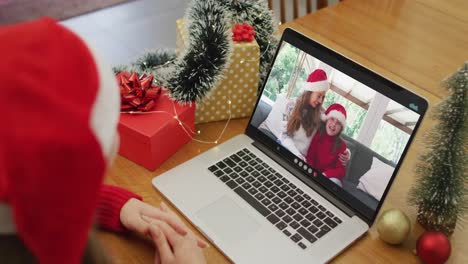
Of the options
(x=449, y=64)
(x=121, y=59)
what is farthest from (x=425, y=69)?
(x=121, y=59)

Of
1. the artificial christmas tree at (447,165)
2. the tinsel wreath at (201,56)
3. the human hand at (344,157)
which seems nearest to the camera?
the artificial christmas tree at (447,165)

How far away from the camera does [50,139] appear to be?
47cm

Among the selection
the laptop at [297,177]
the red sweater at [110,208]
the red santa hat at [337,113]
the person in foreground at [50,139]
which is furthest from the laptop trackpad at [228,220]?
the person in foreground at [50,139]

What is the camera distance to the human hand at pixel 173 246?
2.69 ft

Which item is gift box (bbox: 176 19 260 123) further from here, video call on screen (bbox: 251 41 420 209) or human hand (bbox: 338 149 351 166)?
human hand (bbox: 338 149 351 166)

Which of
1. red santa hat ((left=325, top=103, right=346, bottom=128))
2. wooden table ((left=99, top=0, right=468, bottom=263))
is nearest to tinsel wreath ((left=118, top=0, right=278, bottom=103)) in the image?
wooden table ((left=99, top=0, right=468, bottom=263))

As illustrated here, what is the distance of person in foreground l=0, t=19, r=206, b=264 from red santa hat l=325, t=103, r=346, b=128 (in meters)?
0.49

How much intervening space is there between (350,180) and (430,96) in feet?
1.48

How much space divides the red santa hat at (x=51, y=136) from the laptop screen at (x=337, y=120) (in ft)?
1.66

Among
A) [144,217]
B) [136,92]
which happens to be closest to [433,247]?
[144,217]

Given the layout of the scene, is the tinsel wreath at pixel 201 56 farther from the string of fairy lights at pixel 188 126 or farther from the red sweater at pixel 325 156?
the red sweater at pixel 325 156

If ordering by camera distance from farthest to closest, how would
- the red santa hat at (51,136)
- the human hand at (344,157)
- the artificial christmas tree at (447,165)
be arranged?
the human hand at (344,157), the artificial christmas tree at (447,165), the red santa hat at (51,136)

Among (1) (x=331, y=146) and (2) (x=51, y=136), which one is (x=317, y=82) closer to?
(1) (x=331, y=146)

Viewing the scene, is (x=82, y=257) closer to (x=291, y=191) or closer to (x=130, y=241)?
(x=130, y=241)
